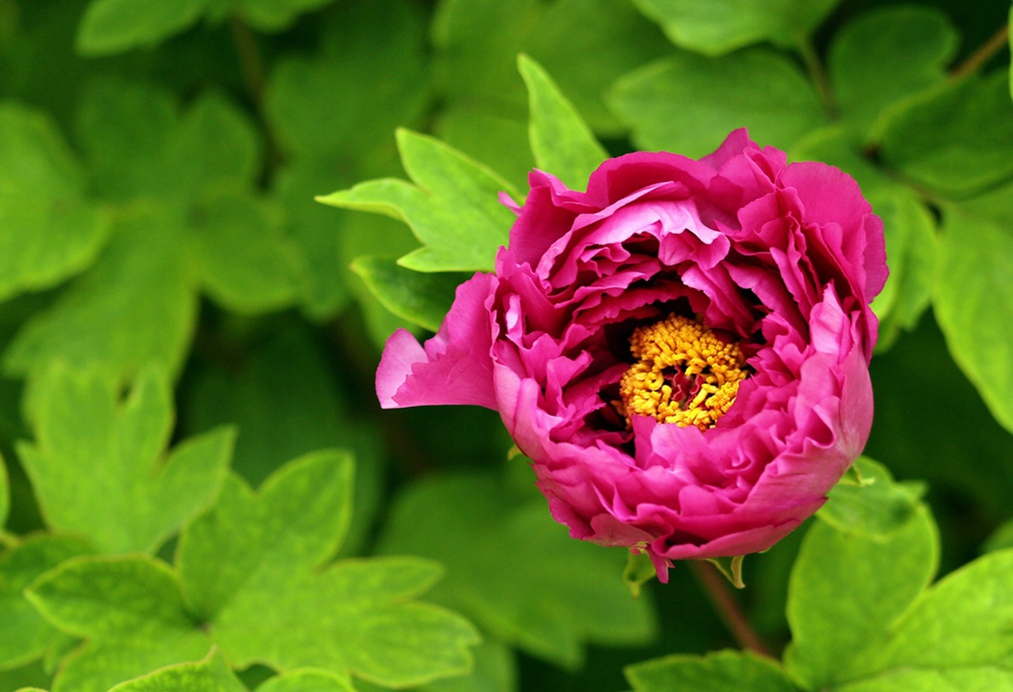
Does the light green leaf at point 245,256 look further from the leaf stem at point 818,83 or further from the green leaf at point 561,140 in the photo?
the leaf stem at point 818,83

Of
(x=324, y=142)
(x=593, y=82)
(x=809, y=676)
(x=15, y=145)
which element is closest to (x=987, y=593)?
(x=809, y=676)

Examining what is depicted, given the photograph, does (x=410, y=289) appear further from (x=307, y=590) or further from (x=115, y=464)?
(x=115, y=464)

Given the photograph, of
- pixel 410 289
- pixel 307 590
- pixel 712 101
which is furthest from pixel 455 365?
pixel 712 101

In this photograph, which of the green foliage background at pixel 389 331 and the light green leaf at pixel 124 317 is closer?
the green foliage background at pixel 389 331

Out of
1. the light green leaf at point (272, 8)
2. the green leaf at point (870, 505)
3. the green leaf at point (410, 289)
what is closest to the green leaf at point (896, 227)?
the green leaf at point (870, 505)

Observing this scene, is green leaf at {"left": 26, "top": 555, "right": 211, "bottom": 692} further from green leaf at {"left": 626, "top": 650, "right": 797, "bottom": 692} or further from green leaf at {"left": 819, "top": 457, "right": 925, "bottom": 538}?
green leaf at {"left": 819, "top": 457, "right": 925, "bottom": 538}

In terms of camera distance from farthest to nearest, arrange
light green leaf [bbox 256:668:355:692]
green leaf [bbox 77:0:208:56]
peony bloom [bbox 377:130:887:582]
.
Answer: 1. green leaf [bbox 77:0:208:56]
2. light green leaf [bbox 256:668:355:692]
3. peony bloom [bbox 377:130:887:582]

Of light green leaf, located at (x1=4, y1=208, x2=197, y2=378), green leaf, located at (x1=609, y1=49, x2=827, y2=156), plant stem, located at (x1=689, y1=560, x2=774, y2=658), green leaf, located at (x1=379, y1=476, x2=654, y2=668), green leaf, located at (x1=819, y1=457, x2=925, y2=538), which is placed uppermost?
green leaf, located at (x1=609, y1=49, x2=827, y2=156)

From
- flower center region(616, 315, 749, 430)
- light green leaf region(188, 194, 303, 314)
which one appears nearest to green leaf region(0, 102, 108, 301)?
light green leaf region(188, 194, 303, 314)
